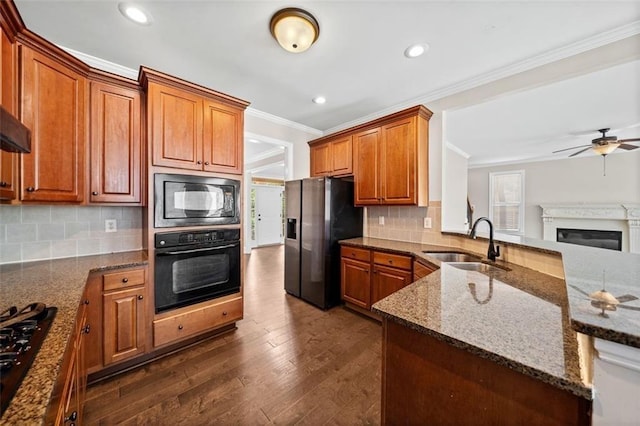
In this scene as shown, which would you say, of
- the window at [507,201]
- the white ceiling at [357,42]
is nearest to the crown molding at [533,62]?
the white ceiling at [357,42]

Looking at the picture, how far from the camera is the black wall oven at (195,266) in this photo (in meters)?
2.05

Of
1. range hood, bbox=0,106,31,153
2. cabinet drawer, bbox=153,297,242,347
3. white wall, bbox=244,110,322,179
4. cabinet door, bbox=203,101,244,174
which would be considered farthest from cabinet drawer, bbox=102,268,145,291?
white wall, bbox=244,110,322,179

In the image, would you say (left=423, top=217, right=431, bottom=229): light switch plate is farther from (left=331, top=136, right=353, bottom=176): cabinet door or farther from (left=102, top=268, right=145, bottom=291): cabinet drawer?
(left=102, top=268, right=145, bottom=291): cabinet drawer

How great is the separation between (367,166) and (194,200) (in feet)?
6.60

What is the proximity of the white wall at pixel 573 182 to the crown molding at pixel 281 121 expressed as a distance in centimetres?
515

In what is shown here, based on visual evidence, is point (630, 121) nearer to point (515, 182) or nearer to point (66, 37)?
point (515, 182)

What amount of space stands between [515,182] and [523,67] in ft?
16.2

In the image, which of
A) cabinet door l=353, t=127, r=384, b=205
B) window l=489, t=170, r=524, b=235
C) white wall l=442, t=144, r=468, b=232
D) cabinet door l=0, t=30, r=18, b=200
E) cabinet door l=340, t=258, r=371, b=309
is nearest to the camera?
cabinet door l=0, t=30, r=18, b=200

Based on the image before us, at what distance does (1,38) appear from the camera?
1.38 m

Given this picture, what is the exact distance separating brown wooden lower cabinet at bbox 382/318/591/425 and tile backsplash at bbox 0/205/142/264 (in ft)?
8.17

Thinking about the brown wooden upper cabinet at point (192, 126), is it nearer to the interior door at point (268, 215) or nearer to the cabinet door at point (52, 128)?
the cabinet door at point (52, 128)

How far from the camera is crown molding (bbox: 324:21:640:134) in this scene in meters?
1.86

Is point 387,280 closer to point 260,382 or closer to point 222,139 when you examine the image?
point 260,382

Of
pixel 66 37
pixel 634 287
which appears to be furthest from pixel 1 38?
pixel 634 287
